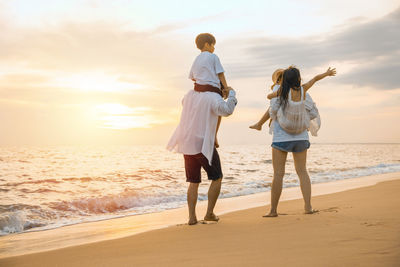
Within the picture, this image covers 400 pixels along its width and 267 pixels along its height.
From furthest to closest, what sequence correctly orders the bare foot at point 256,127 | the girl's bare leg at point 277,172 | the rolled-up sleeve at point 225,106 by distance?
the bare foot at point 256,127, the girl's bare leg at point 277,172, the rolled-up sleeve at point 225,106

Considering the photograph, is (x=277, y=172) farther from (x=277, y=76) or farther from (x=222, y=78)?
(x=222, y=78)

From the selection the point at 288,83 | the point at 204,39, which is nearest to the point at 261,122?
the point at 288,83

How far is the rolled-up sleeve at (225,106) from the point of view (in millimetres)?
4359

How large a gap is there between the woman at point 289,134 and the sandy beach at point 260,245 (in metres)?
0.47

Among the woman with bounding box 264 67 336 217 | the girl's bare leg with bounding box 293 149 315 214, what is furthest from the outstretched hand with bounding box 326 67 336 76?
the girl's bare leg with bounding box 293 149 315 214

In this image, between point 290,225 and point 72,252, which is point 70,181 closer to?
point 72,252

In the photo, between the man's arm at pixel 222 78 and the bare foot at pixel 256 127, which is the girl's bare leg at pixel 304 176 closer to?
the bare foot at pixel 256 127

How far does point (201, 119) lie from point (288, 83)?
1.17 meters

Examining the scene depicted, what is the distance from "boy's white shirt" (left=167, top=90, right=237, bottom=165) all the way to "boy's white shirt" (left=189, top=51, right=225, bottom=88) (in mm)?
160

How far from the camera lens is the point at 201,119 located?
4504 mm

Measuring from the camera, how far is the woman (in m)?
4.70

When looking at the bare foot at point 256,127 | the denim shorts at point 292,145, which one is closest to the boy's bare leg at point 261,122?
the bare foot at point 256,127

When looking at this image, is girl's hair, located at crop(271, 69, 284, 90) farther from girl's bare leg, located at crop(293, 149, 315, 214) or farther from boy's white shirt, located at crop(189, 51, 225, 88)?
girl's bare leg, located at crop(293, 149, 315, 214)

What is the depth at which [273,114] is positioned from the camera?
15.8 feet
